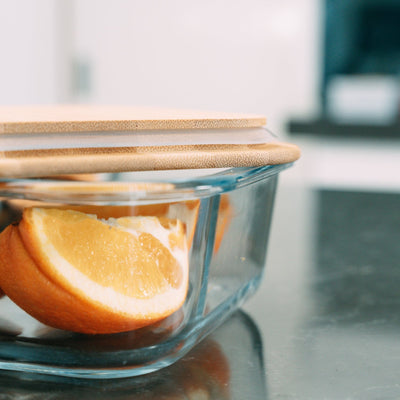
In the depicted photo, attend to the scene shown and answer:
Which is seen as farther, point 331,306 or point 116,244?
point 331,306

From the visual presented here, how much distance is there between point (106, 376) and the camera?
336mm

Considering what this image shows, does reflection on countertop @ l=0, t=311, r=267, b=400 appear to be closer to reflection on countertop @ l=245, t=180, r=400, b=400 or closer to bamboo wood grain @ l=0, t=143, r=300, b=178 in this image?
reflection on countertop @ l=245, t=180, r=400, b=400

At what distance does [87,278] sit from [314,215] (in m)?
0.59

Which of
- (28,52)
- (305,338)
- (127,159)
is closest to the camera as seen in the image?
(127,159)

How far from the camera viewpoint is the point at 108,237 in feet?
1.05

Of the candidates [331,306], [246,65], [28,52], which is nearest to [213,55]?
[246,65]

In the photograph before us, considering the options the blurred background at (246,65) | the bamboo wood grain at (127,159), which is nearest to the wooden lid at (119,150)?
the bamboo wood grain at (127,159)

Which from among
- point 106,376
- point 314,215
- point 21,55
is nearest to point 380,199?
point 314,215

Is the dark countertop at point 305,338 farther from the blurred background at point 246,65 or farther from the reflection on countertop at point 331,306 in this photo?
the blurred background at point 246,65

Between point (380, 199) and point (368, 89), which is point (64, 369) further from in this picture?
point (368, 89)

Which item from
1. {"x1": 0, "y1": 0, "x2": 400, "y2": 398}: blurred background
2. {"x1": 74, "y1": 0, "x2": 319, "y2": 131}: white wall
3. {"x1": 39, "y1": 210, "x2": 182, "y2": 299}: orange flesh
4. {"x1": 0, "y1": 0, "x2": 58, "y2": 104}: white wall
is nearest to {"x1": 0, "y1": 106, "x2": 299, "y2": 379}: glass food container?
{"x1": 39, "y1": 210, "x2": 182, "y2": 299}: orange flesh

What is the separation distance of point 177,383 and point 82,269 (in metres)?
0.09

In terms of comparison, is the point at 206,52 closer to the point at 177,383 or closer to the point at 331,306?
the point at 331,306

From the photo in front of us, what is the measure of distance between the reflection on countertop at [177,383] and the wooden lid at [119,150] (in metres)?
0.12
